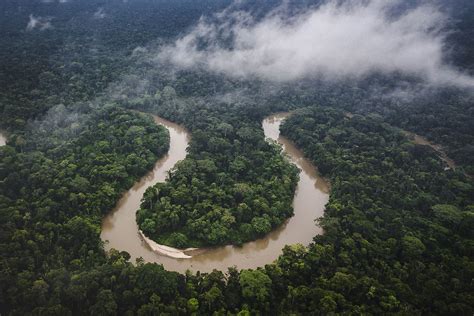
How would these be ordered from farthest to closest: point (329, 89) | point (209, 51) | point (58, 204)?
1. point (209, 51)
2. point (329, 89)
3. point (58, 204)

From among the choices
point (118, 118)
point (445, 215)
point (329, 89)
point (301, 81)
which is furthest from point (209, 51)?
point (445, 215)

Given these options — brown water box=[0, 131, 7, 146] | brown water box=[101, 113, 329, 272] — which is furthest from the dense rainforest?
brown water box=[0, 131, 7, 146]

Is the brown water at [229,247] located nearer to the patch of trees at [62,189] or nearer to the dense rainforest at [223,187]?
the dense rainforest at [223,187]

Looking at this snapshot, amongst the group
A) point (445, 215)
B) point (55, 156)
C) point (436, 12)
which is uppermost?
point (436, 12)

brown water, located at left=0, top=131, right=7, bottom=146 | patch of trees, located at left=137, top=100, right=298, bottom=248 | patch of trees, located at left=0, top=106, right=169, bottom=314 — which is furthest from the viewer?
brown water, located at left=0, top=131, right=7, bottom=146

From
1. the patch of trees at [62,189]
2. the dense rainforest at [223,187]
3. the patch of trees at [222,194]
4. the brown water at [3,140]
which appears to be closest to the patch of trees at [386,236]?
the dense rainforest at [223,187]

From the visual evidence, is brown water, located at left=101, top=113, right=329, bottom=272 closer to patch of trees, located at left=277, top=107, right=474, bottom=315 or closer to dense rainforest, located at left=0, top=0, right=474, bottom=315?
Result: dense rainforest, located at left=0, top=0, right=474, bottom=315

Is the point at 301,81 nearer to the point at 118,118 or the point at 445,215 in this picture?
the point at 118,118
